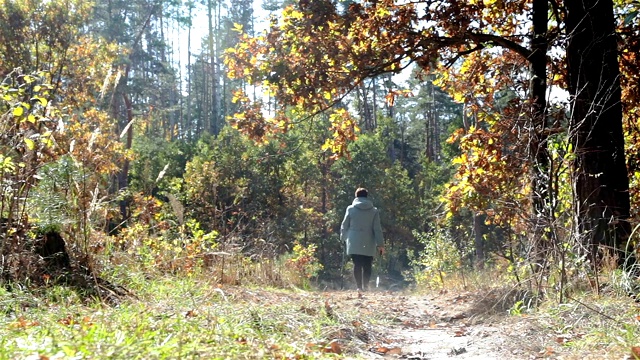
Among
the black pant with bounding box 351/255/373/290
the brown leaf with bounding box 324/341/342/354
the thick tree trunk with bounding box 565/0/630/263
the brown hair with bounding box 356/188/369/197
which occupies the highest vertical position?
the thick tree trunk with bounding box 565/0/630/263

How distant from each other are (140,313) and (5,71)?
16.2m

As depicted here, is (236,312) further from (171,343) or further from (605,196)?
(605,196)

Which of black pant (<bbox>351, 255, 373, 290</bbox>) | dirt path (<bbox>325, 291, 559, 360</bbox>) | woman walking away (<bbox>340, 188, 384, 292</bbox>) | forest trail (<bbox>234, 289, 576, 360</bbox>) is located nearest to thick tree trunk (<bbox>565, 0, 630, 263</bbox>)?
forest trail (<bbox>234, 289, 576, 360</bbox>)

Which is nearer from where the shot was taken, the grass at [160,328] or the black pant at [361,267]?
the grass at [160,328]

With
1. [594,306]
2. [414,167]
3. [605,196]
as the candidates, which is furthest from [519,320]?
[414,167]

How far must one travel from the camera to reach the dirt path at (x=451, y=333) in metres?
5.04

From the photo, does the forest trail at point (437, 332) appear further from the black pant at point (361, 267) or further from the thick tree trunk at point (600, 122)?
the black pant at point (361, 267)

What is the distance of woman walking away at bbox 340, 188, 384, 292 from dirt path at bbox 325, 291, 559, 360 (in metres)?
2.91

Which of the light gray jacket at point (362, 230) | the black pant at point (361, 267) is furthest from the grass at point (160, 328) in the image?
the black pant at point (361, 267)

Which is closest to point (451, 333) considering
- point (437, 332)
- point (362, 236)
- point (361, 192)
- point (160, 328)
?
point (437, 332)

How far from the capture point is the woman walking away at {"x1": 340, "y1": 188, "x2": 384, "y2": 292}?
11.6 m

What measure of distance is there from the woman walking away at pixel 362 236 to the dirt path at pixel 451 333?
2.91m

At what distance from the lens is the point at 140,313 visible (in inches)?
166

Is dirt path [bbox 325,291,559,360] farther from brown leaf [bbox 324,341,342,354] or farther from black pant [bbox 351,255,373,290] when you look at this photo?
black pant [bbox 351,255,373,290]
